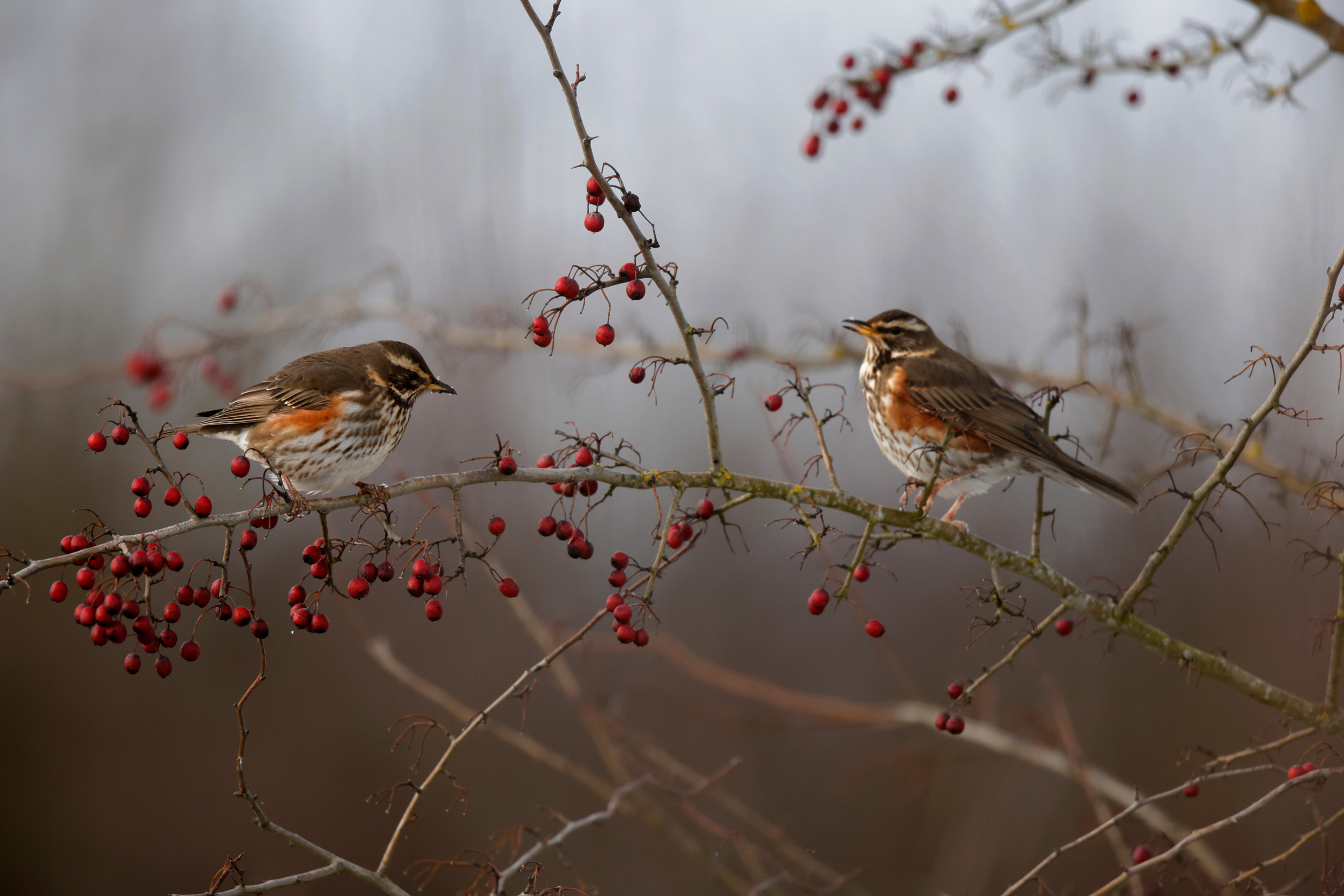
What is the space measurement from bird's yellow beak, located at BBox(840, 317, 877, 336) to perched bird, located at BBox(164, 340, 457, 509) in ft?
6.57

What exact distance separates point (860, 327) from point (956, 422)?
996 millimetres

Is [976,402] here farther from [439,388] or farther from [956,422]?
[439,388]

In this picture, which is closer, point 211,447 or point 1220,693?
point 1220,693

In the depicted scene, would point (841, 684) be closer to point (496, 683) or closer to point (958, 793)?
point (958, 793)

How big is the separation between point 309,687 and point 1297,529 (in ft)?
30.9

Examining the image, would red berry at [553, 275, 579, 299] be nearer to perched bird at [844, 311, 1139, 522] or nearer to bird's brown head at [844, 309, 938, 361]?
perched bird at [844, 311, 1139, 522]

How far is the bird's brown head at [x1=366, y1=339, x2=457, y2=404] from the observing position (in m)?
4.28

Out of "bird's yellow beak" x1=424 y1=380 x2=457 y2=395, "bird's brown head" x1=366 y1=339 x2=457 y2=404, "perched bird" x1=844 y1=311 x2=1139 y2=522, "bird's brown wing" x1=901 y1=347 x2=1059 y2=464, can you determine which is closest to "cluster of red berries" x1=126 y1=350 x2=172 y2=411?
"bird's brown head" x1=366 y1=339 x2=457 y2=404

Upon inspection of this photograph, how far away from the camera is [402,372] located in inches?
169

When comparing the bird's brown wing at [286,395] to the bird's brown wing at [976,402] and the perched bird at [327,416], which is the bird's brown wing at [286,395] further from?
the bird's brown wing at [976,402]

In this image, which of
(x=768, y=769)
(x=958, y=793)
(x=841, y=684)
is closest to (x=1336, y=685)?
(x=958, y=793)

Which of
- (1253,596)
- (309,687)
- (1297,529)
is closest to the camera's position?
(1297,529)

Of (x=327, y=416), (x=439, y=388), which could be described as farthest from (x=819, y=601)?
(x=327, y=416)

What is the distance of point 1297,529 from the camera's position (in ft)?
25.0
